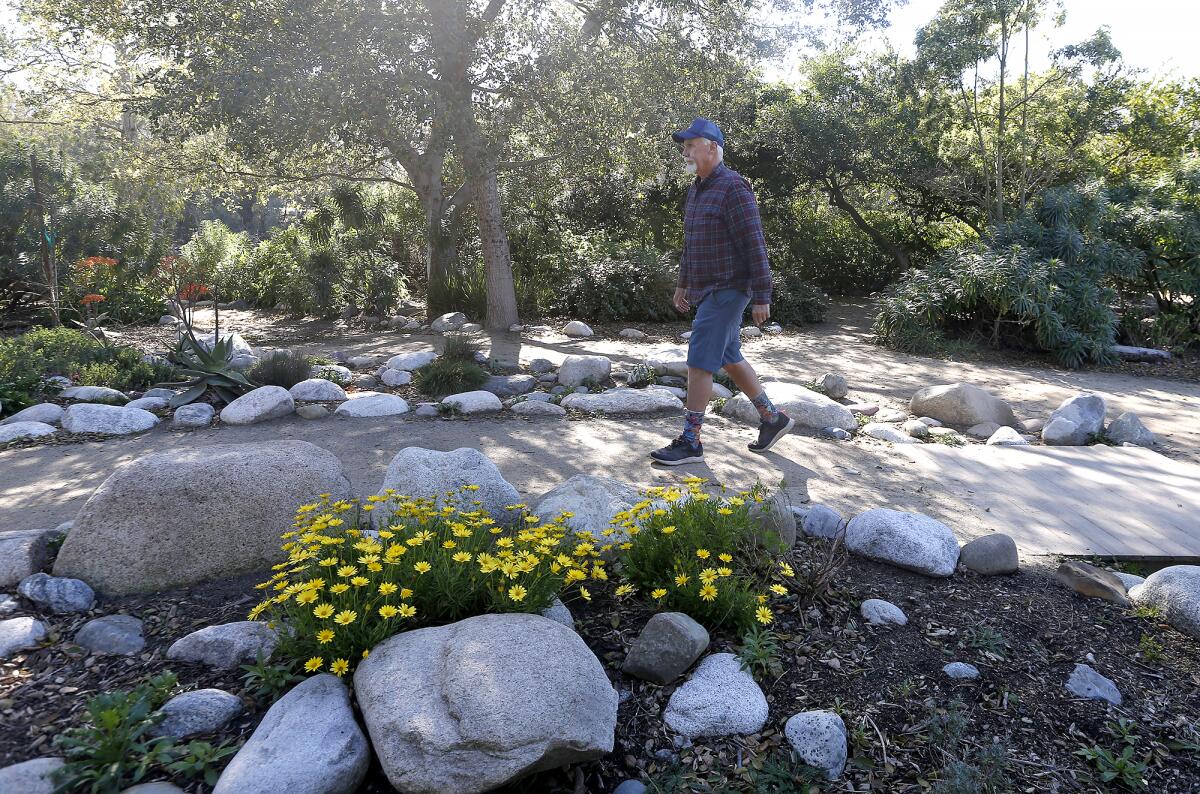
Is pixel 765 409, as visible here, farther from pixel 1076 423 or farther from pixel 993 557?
pixel 1076 423

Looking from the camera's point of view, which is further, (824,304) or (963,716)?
(824,304)

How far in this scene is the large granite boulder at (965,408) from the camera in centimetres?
611

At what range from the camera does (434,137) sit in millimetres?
8281

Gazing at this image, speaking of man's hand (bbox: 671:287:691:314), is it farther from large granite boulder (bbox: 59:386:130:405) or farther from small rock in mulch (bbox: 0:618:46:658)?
large granite boulder (bbox: 59:386:130:405)

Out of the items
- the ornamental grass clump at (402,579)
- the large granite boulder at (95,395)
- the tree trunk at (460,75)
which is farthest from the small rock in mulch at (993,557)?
the tree trunk at (460,75)

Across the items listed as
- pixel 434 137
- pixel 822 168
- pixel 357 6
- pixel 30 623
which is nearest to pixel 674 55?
pixel 434 137

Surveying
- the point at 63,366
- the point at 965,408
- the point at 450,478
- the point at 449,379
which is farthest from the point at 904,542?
the point at 63,366

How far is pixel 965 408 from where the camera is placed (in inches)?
241

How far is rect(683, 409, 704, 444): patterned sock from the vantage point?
4566 mm

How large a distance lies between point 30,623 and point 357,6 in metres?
6.35

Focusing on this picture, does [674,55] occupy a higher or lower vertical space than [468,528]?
higher

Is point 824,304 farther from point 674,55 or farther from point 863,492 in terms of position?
point 863,492

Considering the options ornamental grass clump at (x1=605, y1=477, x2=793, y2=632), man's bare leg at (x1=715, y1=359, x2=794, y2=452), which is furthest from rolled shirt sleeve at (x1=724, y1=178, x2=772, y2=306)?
ornamental grass clump at (x1=605, y1=477, x2=793, y2=632)

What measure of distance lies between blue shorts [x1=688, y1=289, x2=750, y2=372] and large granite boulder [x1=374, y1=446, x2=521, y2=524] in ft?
4.85
